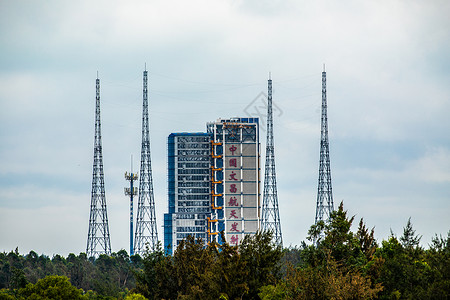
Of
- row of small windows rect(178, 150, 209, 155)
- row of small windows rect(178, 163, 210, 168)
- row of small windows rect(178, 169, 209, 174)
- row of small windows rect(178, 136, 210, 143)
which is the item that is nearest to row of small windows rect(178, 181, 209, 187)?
row of small windows rect(178, 169, 209, 174)

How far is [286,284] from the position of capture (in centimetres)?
5228

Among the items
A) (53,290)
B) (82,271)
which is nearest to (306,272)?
(53,290)

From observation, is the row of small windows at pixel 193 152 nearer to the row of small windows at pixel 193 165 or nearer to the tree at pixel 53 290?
the row of small windows at pixel 193 165

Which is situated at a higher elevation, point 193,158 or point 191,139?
point 191,139

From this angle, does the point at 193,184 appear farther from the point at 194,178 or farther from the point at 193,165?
the point at 193,165

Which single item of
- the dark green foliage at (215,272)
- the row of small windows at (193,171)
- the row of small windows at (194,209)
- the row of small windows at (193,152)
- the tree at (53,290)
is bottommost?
the tree at (53,290)

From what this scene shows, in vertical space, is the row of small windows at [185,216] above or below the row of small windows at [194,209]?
below

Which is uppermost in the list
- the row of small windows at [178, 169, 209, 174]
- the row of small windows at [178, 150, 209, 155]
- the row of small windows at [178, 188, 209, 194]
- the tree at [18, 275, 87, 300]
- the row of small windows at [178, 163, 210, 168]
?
the row of small windows at [178, 150, 209, 155]

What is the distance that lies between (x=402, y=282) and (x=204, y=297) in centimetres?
1421

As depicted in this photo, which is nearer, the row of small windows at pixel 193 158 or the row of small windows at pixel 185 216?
the row of small windows at pixel 185 216

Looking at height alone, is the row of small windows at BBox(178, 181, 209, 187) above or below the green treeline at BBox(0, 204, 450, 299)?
above

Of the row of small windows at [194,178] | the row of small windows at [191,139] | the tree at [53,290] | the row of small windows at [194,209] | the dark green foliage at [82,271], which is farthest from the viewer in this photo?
the row of small windows at [191,139]

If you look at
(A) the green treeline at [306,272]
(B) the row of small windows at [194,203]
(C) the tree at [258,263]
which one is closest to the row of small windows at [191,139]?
(B) the row of small windows at [194,203]

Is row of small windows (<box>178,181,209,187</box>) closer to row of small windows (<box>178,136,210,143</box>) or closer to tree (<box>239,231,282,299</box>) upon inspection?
row of small windows (<box>178,136,210,143</box>)
